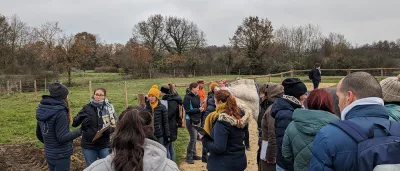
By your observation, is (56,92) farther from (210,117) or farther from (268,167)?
(268,167)

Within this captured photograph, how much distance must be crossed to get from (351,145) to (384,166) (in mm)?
177

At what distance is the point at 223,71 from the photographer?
42.2 meters

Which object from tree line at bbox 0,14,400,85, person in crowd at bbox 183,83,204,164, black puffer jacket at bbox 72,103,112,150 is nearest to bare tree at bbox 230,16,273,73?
tree line at bbox 0,14,400,85

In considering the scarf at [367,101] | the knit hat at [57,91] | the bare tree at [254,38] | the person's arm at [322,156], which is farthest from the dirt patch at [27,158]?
the bare tree at [254,38]

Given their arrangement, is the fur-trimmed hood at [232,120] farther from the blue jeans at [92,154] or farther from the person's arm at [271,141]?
the blue jeans at [92,154]

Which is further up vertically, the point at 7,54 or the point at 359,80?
the point at 7,54

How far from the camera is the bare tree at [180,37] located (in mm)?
47438

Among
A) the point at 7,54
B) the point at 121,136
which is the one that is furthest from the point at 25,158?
the point at 7,54

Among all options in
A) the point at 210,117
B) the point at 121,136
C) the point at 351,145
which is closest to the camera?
the point at 351,145

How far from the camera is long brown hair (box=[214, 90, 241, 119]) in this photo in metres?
3.40

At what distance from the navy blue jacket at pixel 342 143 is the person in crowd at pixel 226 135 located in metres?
1.53

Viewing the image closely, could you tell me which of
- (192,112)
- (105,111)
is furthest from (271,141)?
(192,112)

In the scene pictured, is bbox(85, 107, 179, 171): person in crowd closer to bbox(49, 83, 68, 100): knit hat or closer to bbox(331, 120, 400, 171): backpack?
bbox(331, 120, 400, 171): backpack

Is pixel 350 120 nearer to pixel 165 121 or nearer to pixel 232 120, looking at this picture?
pixel 232 120
